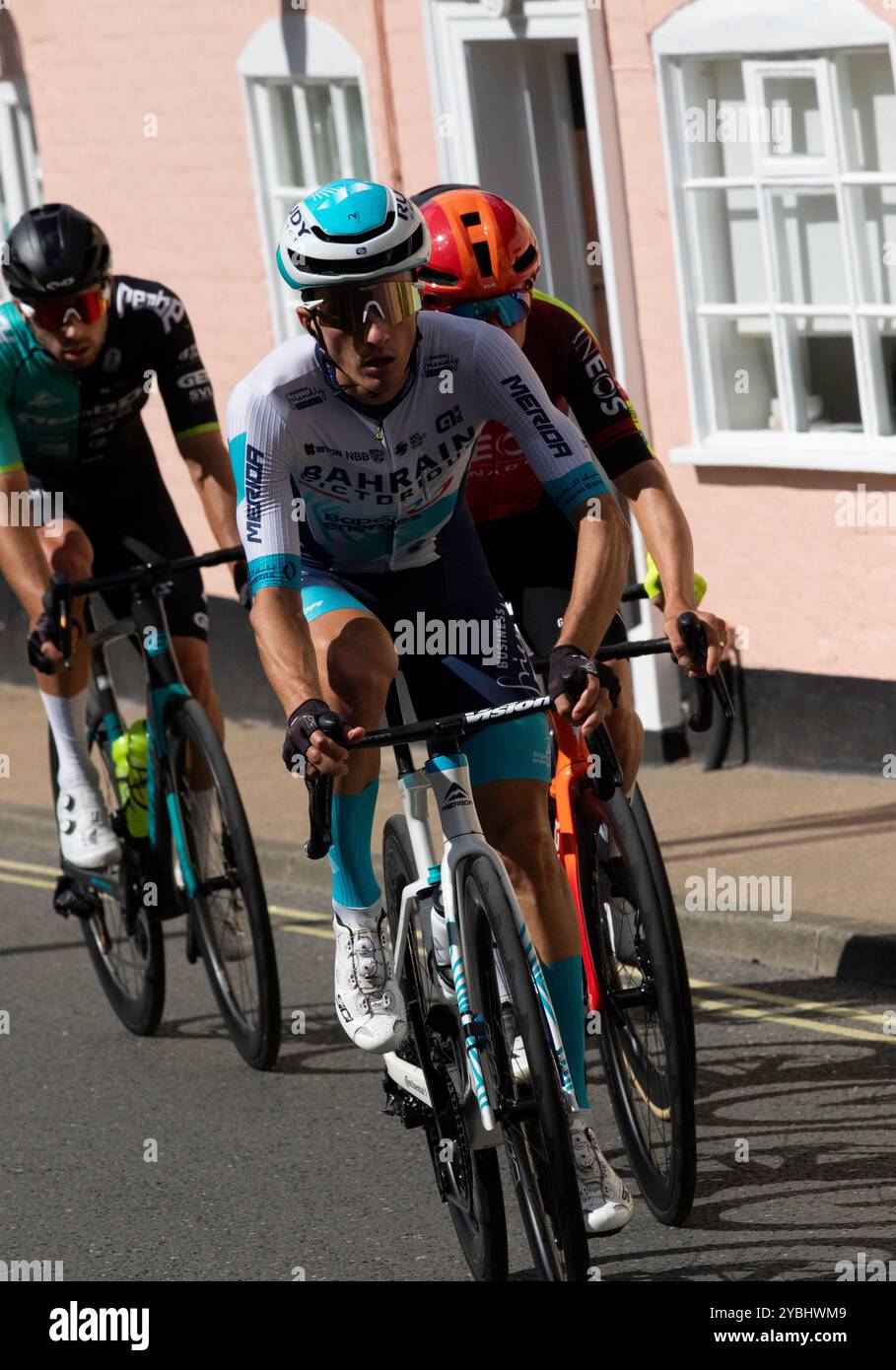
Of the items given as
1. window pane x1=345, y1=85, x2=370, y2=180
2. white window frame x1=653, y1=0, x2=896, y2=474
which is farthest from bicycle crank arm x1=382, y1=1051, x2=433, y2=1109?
window pane x1=345, y1=85, x2=370, y2=180

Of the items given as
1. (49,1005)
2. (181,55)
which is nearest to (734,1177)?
(49,1005)

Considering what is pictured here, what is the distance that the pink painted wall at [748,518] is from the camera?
910 cm

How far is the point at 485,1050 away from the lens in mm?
4426

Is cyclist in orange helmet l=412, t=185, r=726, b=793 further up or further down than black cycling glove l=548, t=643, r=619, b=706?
further up

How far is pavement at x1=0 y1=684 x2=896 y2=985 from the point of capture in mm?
7008

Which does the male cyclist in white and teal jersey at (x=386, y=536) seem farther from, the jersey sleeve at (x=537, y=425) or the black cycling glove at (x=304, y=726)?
the black cycling glove at (x=304, y=726)

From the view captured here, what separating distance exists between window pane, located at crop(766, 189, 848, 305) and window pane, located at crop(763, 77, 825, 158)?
175mm

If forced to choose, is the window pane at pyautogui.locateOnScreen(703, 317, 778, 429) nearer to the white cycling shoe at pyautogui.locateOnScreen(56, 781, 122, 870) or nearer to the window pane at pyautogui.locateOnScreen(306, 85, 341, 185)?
the window pane at pyautogui.locateOnScreen(306, 85, 341, 185)

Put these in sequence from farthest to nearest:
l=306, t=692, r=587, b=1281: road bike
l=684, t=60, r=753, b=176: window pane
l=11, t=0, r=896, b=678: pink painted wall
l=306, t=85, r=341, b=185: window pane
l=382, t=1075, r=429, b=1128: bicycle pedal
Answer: l=306, t=85, r=341, b=185: window pane, l=11, t=0, r=896, b=678: pink painted wall, l=684, t=60, r=753, b=176: window pane, l=382, t=1075, r=429, b=1128: bicycle pedal, l=306, t=692, r=587, b=1281: road bike

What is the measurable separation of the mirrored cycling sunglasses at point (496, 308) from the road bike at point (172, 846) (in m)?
1.14

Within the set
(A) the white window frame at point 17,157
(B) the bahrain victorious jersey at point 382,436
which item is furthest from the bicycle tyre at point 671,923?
(A) the white window frame at point 17,157

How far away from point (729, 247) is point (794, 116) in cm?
70

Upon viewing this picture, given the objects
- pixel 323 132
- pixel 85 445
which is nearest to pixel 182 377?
pixel 85 445
